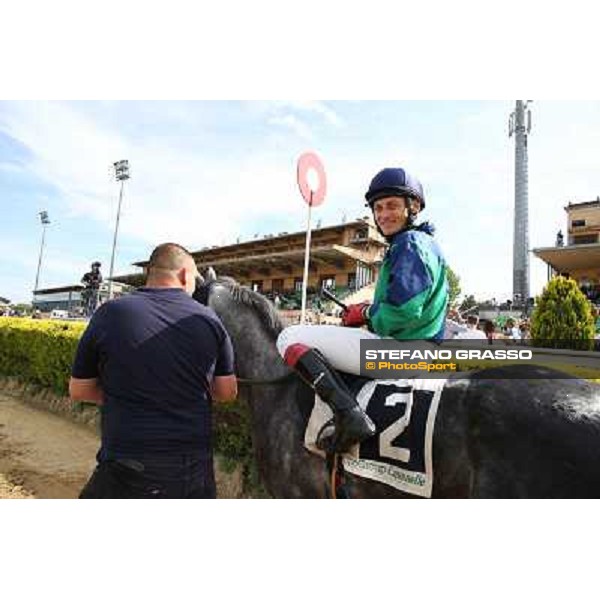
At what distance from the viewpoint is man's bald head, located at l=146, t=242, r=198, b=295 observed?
2.07m

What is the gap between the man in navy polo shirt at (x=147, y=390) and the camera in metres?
1.83

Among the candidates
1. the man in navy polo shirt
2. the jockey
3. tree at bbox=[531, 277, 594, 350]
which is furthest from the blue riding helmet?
tree at bbox=[531, 277, 594, 350]

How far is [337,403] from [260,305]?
1130 mm

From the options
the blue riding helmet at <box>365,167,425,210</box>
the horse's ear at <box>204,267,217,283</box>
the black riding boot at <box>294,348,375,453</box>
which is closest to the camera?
the black riding boot at <box>294,348,375,453</box>

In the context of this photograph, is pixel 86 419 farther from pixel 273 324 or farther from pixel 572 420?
pixel 572 420

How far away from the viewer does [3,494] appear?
4.44 meters

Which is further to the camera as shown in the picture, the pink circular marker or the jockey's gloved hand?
the pink circular marker

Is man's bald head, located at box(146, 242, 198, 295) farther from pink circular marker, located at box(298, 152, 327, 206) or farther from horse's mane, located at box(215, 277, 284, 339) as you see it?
pink circular marker, located at box(298, 152, 327, 206)

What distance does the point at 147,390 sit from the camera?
1832 millimetres

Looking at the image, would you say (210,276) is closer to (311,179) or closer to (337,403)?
(337,403)

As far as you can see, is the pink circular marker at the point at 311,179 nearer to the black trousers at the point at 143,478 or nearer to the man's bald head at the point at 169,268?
the man's bald head at the point at 169,268

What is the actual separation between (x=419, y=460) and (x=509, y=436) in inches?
15.4

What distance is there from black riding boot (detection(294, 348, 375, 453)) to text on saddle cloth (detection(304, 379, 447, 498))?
0.06 metres

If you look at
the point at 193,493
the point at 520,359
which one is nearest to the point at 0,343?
the point at 193,493
